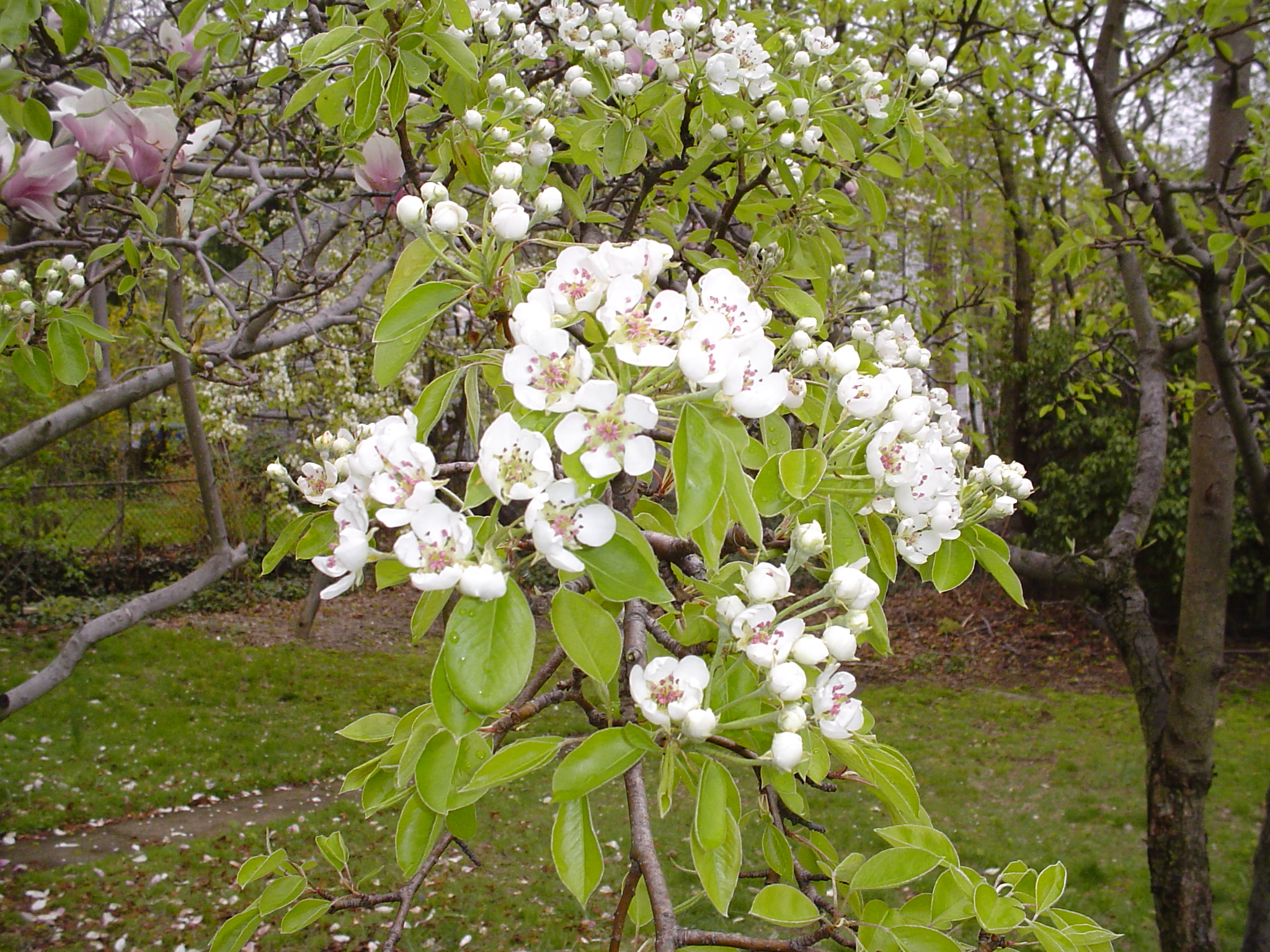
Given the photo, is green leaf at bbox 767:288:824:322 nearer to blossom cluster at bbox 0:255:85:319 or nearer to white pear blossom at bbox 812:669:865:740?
white pear blossom at bbox 812:669:865:740

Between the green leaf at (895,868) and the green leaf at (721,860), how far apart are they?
194mm

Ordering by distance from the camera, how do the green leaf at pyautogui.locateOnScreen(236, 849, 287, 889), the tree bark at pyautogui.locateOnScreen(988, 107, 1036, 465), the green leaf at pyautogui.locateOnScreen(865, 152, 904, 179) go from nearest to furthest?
the green leaf at pyautogui.locateOnScreen(236, 849, 287, 889) < the green leaf at pyautogui.locateOnScreen(865, 152, 904, 179) < the tree bark at pyautogui.locateOnScreen(988, 107, 1036, 465)

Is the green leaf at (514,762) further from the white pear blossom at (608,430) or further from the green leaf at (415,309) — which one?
the green leaf at (415,309)

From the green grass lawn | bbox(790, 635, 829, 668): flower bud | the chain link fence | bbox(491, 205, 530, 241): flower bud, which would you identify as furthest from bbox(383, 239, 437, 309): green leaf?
the chain link fence

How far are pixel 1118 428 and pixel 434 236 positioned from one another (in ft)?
30.7

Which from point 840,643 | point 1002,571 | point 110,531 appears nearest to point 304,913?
point 840,643

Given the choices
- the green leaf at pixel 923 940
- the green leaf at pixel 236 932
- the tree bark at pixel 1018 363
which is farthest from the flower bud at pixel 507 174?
the tree bark at pixel 1018 363

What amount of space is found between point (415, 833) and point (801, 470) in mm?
680

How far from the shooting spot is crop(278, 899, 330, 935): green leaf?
1.34 metres

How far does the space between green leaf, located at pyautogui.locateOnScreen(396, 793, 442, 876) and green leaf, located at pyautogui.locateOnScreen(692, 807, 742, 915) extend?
1.13 ft

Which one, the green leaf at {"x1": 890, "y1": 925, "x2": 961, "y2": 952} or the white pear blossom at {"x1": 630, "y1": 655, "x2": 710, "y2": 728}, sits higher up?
the white pear blossom at {"x1": 630, "y1": 655, "x2": 710, "y2": 728}

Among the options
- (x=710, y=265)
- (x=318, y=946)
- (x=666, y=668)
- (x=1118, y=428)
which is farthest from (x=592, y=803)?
(x=1118, y=428)

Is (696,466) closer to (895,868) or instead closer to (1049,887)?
(895,868)

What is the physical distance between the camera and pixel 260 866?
56.1 inches
